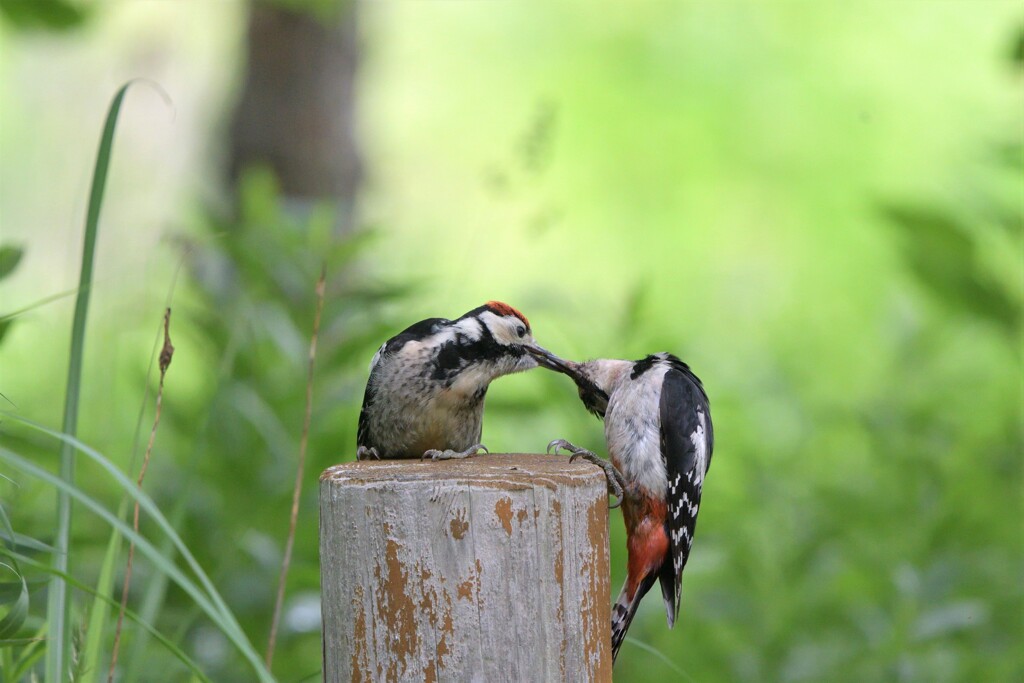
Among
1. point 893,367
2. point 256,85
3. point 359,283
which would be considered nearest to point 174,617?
point 359,283

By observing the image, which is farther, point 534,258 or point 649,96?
point 649,96

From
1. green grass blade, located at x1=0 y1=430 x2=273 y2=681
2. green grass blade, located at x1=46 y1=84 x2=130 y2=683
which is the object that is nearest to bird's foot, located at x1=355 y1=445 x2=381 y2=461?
green grass blade, located at x1=46 y1=84 x2=130 y2=683

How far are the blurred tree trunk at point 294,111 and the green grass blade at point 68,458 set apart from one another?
13.8ft

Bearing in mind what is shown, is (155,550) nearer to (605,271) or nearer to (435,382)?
(435,382)

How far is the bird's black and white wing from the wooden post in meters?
0.80

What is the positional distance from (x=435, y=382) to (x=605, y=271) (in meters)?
7.76

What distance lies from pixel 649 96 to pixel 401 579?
9963mm

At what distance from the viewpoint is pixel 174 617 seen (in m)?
3.32

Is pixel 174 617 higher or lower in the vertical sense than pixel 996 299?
lower

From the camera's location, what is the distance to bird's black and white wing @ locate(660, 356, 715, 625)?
2.56 m

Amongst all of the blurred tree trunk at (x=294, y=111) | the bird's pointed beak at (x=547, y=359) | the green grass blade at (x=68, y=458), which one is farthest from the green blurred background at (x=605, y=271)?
the bird's pointed beak at (x=547, y=359)

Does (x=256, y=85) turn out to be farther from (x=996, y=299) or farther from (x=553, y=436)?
(x=996, y=299)

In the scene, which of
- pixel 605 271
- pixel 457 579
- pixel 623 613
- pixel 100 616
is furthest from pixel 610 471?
pixel 605 271

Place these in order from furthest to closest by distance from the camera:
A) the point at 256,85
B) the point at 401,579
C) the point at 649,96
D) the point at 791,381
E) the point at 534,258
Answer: the point at 649,96 < the point at 534,258 < the point at 256,85 < the point at 791,381 < the point at 401,579
